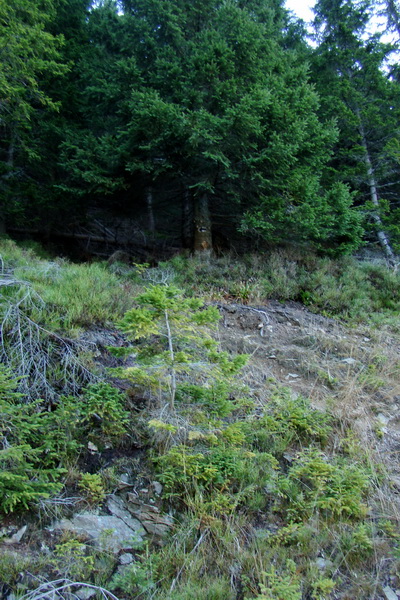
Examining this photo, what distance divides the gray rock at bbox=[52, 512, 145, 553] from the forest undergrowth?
2.5 inches

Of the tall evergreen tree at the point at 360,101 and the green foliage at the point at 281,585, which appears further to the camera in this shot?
the tall evergreen tree at the point at 360,101

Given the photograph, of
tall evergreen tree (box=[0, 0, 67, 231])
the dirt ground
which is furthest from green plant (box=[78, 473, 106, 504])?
tall evergreen tree (box=[0, 0, 67, 231])

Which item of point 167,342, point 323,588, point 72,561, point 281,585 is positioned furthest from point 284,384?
point 72,561

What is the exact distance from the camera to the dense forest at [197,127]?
295 inches

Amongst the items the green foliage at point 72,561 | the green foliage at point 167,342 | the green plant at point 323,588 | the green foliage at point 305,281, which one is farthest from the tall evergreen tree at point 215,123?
the green foliage at point 72,561

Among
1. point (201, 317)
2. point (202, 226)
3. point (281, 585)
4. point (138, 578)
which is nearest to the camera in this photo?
point (281, 585)

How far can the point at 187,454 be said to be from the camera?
3043mm

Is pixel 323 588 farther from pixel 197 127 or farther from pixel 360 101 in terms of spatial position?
pixel 360 101

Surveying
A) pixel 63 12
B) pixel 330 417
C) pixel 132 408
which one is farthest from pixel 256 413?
pixel 63 12

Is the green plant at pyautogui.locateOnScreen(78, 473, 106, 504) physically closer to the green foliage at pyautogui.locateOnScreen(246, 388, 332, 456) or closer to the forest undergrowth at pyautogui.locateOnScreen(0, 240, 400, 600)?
the forest undergrowth at pyautogui.locateOnScreen(0, 240, 400, 600)

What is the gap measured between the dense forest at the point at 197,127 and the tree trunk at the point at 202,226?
0.03 meters

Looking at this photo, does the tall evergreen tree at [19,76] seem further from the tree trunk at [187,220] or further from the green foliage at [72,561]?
the green foliage at [72,561]

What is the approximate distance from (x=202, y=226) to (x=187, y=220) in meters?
2.02

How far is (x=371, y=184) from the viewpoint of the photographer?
10695 mm
